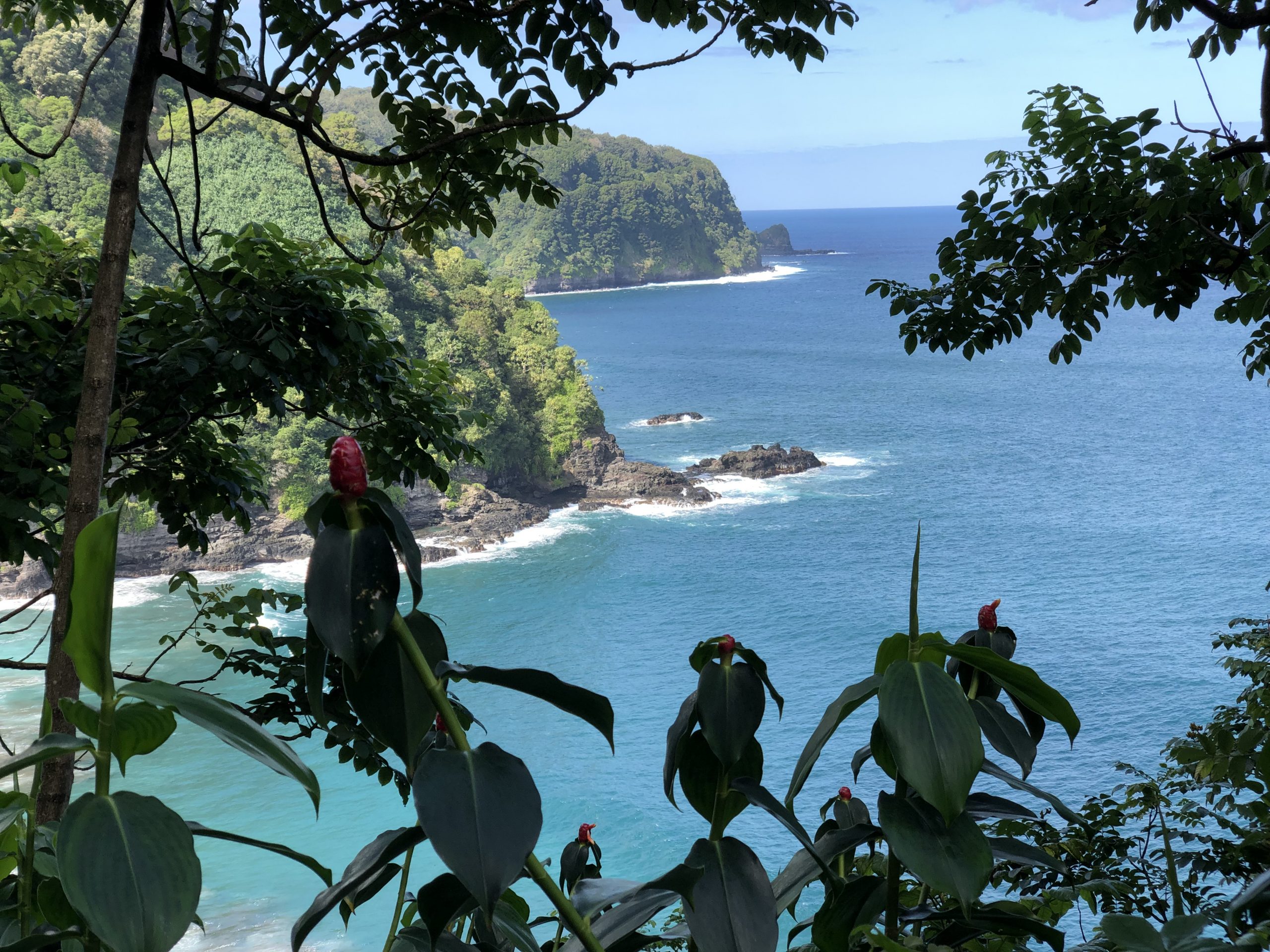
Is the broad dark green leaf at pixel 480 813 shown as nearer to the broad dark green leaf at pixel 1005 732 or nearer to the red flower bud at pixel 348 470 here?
the red flower bud at pixel 348 470

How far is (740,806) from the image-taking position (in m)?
0.55

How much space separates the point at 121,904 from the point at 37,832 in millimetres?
270

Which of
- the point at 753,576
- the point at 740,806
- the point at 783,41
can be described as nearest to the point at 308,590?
the point at 740,806

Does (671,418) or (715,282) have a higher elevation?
(715,282)

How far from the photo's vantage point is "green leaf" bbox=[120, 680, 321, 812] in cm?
37

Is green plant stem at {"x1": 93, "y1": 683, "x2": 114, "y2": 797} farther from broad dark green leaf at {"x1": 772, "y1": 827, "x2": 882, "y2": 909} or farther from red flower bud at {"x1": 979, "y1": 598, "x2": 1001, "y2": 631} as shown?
red flower bud at {"x1": 979, "y1": 598, "x2": 1001, "y2": 631}

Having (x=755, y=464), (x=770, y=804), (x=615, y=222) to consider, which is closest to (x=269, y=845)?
(x=770, y=804)

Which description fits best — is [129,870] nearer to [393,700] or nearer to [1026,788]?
[393,700]

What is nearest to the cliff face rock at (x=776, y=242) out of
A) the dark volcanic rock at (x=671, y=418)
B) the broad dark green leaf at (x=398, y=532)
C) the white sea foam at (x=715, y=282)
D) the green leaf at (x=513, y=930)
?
the white sea foam at (x=715, y=282)

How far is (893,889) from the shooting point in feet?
1.72

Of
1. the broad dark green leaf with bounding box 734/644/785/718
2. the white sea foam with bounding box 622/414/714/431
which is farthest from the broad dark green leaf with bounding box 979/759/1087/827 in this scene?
the white sea foam with bounding box 622/414/714/431

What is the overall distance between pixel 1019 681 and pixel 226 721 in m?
0.35

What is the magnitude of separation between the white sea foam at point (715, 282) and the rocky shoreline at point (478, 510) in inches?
1299

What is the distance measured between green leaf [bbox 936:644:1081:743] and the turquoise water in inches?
489
